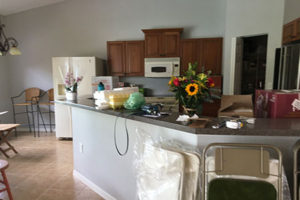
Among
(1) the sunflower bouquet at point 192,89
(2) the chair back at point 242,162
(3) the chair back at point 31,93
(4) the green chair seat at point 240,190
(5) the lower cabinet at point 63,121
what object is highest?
(1) the sunflower bouquet at point 192,89

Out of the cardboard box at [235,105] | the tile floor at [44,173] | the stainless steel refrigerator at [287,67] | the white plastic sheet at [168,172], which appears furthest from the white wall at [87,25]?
the white plastic sheet at [168,172]

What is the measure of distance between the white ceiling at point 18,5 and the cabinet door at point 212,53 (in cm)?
359

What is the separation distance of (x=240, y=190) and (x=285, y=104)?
0.77 m

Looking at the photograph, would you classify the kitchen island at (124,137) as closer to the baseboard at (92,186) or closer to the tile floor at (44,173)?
the baseboard at (92,186)

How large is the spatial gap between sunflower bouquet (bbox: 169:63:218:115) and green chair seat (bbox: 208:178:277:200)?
20.6 inches

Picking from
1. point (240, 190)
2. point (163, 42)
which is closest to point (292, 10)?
point (163, 42)

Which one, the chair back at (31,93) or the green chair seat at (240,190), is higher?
the chair back at (31,93)

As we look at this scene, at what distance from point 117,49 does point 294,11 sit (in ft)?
10.8

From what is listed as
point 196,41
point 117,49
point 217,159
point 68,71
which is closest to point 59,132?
point 68,71

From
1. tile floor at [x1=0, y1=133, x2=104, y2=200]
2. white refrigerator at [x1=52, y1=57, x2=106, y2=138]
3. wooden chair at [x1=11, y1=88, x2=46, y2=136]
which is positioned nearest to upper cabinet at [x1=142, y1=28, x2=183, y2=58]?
white refrigerator at [x1=52, y1=57, x2=106, y2=138]

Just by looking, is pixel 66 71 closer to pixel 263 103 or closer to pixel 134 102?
pixel 134 102

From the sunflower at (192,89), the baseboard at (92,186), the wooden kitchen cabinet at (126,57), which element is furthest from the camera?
the wooden kitchen cabinet at (126,57)

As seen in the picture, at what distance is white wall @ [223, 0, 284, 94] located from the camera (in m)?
3.15

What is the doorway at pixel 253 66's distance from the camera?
398cm
